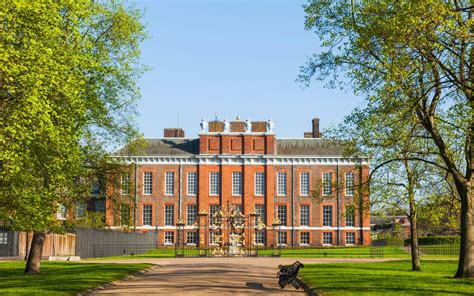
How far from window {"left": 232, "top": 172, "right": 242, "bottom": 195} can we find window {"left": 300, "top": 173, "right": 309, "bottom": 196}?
6.25 metres

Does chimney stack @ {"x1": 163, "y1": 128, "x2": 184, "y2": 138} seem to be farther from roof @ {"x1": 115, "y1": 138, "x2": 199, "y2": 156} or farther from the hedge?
the hedge

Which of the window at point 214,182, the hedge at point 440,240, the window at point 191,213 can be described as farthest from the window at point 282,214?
the hedge at point 440,240

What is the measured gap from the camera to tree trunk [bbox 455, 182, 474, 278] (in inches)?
974

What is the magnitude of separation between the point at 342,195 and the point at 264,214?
8.24 meters

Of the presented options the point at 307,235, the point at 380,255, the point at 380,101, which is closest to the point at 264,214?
the point at 307,235

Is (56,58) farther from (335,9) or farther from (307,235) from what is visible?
(307,235)

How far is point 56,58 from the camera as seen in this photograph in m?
19.3

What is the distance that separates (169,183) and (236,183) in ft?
22.5

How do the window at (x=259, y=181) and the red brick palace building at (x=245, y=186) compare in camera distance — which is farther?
the window at (x=259, y=181)

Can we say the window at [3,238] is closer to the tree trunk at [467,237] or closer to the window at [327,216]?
the tree trunk at [467,237]

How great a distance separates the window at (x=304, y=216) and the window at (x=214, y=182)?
350 inches

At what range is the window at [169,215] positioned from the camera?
237 ft

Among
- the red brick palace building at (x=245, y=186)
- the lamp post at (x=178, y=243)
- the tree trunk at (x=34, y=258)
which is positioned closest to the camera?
the tree trunk at (x=34, y=258)

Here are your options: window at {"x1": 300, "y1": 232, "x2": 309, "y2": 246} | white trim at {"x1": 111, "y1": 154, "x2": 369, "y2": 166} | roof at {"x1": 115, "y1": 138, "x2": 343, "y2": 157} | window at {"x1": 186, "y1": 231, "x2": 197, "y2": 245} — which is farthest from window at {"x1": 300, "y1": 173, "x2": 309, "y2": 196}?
window at {"x1": 186, "y1": 231, "x2": 197, "y2": 245}
